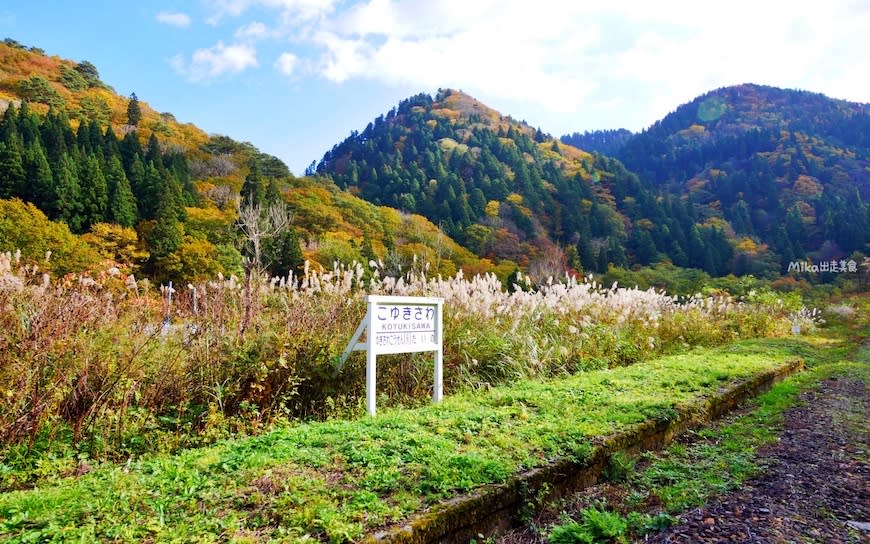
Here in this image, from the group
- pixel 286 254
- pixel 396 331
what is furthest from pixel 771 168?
pixel 396 331

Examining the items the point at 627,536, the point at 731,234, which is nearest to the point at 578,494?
the point at 627,536

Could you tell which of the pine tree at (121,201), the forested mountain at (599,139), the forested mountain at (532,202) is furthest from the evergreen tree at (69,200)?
the forested mountain at (599,139)

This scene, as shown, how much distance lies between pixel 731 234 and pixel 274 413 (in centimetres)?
6102

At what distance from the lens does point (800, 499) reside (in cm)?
267

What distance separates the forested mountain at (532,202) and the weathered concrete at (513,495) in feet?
117

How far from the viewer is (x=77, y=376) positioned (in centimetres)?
353

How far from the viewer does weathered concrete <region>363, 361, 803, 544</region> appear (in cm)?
217

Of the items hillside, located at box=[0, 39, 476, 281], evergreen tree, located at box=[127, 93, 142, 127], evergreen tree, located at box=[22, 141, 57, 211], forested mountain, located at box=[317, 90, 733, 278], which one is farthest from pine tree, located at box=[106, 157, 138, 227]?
forested mountain, located at box=[317, 90, 733, 278]

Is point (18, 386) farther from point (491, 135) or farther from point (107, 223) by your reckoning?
point (491, 135)

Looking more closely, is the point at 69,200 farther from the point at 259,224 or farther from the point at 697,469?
the point at 697,469

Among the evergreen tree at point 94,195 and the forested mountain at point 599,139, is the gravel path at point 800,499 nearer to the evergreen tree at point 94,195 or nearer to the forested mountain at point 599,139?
the evergreen tree at point 94,195

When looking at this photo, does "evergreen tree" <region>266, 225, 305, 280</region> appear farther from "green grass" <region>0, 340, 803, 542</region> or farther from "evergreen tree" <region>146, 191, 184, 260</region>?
"green grass" <region>0, 340, 803, 542</region>

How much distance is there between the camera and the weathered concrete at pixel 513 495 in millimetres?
2170

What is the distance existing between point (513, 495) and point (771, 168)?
77831mm
